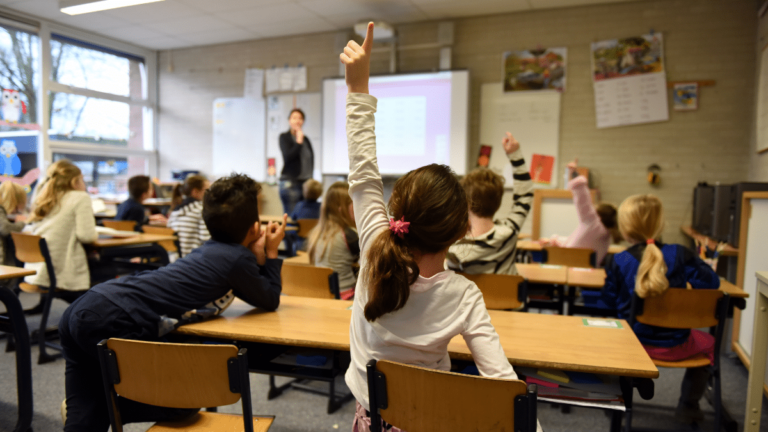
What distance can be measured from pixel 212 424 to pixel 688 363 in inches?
71.9

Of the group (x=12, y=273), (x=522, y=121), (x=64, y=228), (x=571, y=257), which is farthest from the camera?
(x=522, y=121)

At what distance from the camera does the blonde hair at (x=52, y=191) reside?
2.82 metres

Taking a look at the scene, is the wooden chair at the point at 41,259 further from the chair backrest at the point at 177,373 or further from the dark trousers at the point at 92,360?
the chair backrest at the point at 177,373

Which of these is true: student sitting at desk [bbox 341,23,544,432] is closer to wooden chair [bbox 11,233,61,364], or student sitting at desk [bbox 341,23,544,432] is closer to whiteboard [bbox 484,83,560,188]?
wooden chair [bbox 11,233,61,364]

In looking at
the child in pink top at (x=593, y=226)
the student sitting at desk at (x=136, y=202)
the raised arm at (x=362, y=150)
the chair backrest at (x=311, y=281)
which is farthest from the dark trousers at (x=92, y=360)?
the student sitting at desk at (x=136, y=202)

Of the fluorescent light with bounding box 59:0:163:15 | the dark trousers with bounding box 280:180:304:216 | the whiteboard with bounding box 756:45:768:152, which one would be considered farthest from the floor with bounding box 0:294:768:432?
the fluorescent light with bounding box 59:0:163:15

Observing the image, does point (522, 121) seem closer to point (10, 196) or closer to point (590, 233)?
point (590, 233)

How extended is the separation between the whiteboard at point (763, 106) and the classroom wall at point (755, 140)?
0.10m

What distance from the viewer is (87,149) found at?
650 cm

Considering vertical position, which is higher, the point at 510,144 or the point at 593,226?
the point at 510,144

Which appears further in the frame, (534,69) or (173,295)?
(534,69)

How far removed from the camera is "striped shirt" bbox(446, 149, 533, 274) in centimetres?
202

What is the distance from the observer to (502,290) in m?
1.97

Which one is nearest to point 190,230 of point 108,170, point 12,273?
point 12,273
